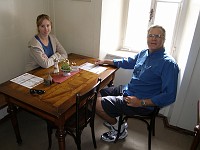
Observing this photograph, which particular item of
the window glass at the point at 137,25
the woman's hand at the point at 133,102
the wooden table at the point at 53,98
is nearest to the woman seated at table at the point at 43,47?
the wooden table at the point at 53,98

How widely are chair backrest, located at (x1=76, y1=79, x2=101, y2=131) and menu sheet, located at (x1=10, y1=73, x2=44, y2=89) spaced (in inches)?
18.5

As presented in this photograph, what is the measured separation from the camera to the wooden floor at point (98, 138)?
6.31ft

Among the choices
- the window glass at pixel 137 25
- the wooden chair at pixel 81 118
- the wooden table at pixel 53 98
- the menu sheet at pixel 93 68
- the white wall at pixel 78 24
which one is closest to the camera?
the wooden table at pixel 53 98

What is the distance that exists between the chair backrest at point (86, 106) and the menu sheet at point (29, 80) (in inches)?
18.5

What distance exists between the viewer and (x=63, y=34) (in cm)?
254

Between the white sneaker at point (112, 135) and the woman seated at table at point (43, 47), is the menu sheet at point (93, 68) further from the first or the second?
the white sneaker at point (112, 135)

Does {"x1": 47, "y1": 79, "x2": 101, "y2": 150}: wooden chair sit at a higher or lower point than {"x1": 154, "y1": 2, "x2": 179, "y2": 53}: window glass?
lower

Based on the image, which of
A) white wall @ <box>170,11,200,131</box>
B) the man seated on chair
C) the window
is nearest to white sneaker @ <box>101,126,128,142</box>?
the man seated on chair

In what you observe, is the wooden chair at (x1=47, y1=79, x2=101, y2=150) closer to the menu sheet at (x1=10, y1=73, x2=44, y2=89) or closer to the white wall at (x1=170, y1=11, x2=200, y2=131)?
the menu sheet at (x1=10, y1=73, x2=44, y2=89)

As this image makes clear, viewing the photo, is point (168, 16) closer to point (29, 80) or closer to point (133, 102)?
point (133, 102)

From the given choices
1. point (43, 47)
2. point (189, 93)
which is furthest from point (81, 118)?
point (189, 93)

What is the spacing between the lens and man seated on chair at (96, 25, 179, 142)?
1.59 metres

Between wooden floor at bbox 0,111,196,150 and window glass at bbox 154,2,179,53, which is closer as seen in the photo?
wooden floor at bbox 0,111,196,150

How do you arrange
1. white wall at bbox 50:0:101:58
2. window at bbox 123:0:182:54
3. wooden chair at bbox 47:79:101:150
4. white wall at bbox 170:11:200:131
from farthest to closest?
1. window at bbox 123:0:182:54
2. white wall at bbox 50:0:101:58
3. white wall at bbox 170:11:200:131
4. wooden chair at bbox 47:79:101:150
